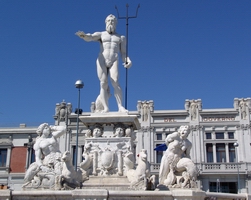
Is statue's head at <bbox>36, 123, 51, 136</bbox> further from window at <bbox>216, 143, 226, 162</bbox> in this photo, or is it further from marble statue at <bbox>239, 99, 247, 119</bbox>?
marble statue at <bbox>239, 99, 247, 119</bbox>

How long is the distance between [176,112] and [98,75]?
1052 inches

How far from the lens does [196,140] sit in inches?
1419

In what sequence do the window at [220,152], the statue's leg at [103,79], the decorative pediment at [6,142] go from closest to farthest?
1. the statue's leg at [103,79]
2. the window at [220,152]
3. the decorative pediment at [6,142]

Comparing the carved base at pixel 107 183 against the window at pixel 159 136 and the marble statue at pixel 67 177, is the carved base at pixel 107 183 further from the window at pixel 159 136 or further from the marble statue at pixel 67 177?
the window at pixel 159 136

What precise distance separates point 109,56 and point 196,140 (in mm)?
26720

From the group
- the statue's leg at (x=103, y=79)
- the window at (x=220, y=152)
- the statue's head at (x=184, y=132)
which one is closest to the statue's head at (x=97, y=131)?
the statue's leg at (x=103, y=79)

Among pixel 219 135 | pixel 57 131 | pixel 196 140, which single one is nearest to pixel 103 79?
pixel 57 131

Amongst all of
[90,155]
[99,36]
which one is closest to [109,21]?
[99,36]

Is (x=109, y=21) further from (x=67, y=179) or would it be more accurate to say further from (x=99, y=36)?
(x=67, y=179)

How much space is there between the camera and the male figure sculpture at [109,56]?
11.0 meters

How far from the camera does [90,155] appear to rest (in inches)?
394

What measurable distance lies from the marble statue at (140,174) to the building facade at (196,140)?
25.1m

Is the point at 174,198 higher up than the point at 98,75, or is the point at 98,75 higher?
the point at 98,75

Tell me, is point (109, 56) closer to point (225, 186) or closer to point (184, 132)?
point (184, 132)
